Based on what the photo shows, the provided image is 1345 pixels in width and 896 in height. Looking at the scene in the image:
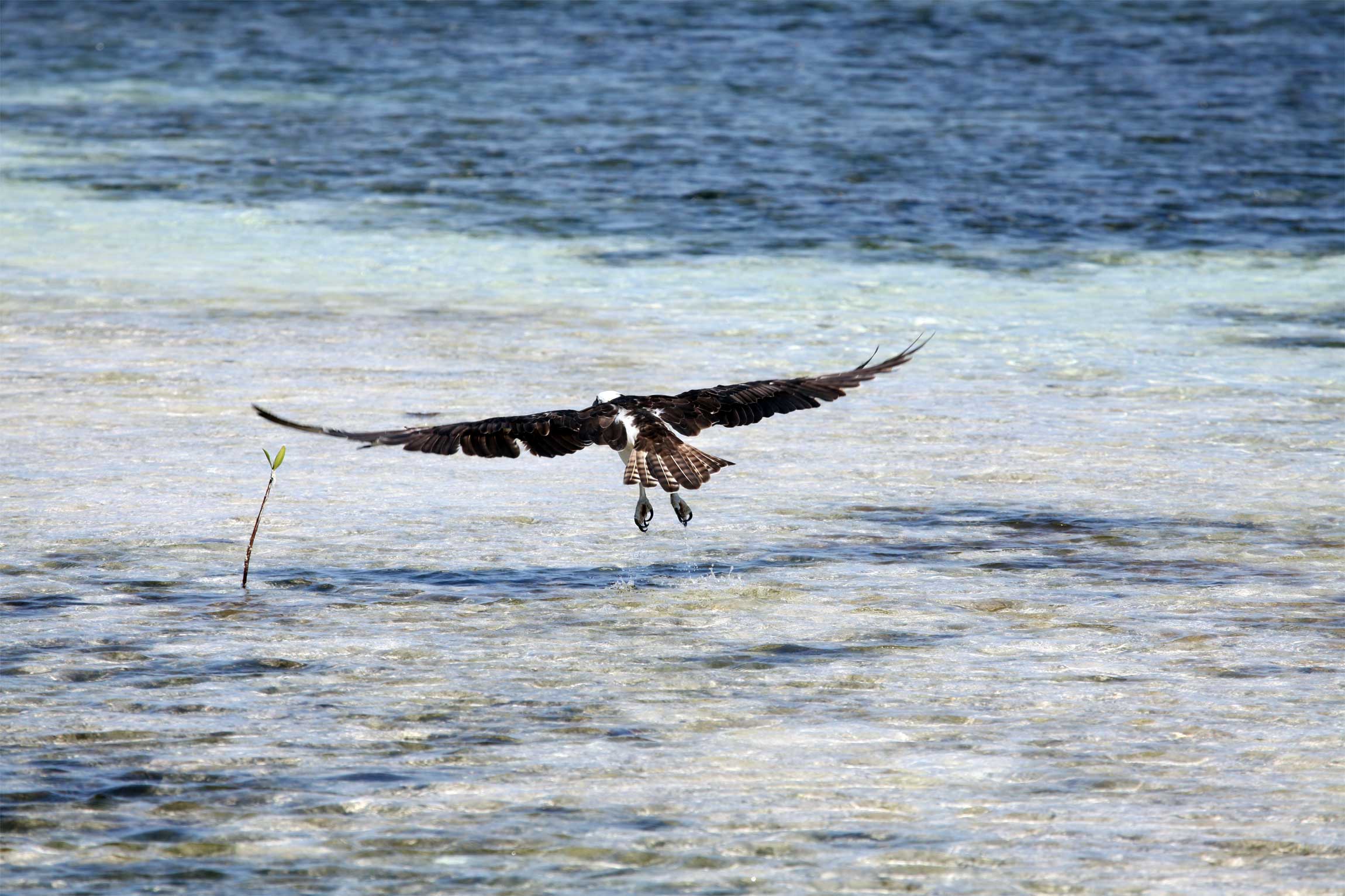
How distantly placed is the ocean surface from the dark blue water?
0.54 ft

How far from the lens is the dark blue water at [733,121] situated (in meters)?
20.2

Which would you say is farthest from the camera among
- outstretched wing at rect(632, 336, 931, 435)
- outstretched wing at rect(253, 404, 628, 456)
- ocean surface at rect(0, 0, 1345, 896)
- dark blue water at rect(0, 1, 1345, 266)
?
dark blue water at rect(0, 1, 1345, 266)

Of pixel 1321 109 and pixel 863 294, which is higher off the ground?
pixel 1321 109

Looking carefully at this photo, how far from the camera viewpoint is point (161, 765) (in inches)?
273

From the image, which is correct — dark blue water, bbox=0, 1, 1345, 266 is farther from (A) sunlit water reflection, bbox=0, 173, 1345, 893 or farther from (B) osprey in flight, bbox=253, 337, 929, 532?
(B) osprey in flight, bbox=253, 337, 929, 532

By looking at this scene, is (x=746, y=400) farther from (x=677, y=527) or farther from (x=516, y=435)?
(x=516, y=435)

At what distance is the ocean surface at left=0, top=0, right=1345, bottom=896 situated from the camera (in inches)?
257

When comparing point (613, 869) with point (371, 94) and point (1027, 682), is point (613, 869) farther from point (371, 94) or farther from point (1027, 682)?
point (371, 94)

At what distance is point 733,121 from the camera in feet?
88.9

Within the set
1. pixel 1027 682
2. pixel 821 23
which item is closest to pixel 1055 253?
pixel 1027 682

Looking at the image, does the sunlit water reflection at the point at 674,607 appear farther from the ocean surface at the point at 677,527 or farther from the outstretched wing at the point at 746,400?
the outstretched wing at the point at 746,400

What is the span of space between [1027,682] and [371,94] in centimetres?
2317

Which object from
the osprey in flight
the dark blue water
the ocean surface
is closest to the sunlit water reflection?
the ocean surface

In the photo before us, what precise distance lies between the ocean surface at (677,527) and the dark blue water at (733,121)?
16 centimetres
